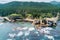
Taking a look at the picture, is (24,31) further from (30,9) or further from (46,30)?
(30,9)

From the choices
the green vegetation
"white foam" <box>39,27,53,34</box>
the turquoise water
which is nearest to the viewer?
the turquoise water

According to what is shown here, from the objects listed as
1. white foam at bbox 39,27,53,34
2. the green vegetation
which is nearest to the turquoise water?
white foam at bbox 39,27,53,34

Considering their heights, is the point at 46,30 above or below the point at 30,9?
below

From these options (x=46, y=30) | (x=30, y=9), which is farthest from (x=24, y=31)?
(x=30, y=9)

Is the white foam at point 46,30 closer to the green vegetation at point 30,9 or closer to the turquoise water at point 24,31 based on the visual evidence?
the turquoise water at point 24,31

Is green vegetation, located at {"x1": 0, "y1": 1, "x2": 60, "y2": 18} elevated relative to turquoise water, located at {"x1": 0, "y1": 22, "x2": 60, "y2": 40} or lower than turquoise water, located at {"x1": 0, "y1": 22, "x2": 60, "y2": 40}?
elevated

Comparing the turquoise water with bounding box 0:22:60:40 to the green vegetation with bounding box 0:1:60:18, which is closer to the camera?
the turquoise water with bounding box 0:22:60:40

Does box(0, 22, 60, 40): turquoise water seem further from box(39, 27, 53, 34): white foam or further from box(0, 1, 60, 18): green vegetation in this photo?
box(0, 1, 60, 18): green vegetation

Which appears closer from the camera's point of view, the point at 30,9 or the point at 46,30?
the point at 46,30

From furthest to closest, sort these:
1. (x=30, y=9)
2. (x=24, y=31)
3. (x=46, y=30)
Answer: (x=30, y=9)
(x=46, y=30)
(x=24, y=31)
